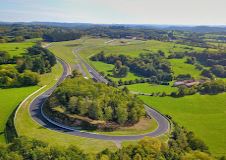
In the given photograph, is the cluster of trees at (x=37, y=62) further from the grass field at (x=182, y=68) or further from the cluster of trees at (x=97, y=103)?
the grass field at (x=182, y=68)

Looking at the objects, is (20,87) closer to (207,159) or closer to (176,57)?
(207,159)

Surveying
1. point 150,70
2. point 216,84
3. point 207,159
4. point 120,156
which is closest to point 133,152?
point 120,156

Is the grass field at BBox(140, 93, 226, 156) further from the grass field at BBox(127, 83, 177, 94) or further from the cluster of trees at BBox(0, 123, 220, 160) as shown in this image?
the cluster of trees at BBox(0, 123, 220, 160)

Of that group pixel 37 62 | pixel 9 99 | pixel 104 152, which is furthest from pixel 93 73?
pixel 104 152

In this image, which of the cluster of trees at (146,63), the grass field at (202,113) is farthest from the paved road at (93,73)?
the grass field at (202,113)

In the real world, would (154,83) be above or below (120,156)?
below

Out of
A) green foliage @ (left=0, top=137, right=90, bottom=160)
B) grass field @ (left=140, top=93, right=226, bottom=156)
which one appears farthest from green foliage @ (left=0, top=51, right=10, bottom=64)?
green foliage @ (left=0, top=137, right=90, bottom=160)

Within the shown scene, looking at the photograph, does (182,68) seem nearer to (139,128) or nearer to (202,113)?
(202,113)
